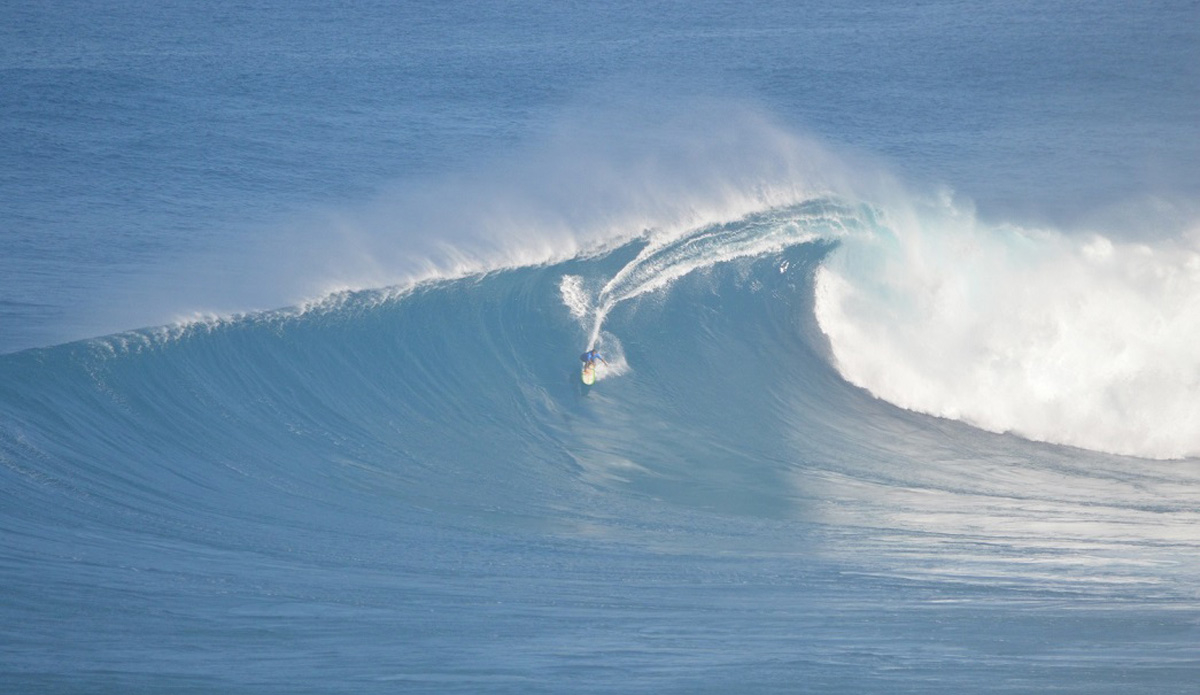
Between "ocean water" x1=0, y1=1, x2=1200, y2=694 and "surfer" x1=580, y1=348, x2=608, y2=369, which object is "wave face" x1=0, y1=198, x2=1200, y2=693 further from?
"surfer" x1=580, y1=348, x2=608, y2=369

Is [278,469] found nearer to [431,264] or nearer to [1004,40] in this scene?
[431,264]

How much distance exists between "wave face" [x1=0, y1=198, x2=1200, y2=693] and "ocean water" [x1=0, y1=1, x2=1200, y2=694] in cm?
5

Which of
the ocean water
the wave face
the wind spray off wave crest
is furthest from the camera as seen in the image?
the wind spray off wave crest

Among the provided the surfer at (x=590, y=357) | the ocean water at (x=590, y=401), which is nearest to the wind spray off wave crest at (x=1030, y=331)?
the ocean water at (x=590, y=401)

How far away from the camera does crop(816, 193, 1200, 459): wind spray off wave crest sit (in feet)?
48.1

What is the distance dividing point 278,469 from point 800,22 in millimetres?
28908

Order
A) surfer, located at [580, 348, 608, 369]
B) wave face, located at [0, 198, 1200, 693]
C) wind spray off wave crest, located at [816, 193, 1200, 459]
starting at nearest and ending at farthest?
Result: wave face, located at [0, 198, 1200, 693], surfer, located at [580, 348, 608, 369], wind spray off wave crest, located at [816, 193, 1200, 459]

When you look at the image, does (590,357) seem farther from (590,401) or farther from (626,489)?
(626,489)

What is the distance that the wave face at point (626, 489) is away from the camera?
8.93m

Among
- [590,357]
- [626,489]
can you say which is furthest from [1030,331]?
[626,489]

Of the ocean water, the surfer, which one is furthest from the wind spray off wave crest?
the surfer

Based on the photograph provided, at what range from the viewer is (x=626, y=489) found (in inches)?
483

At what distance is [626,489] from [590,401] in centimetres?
227

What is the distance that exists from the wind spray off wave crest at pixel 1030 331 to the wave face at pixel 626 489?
0.06m
